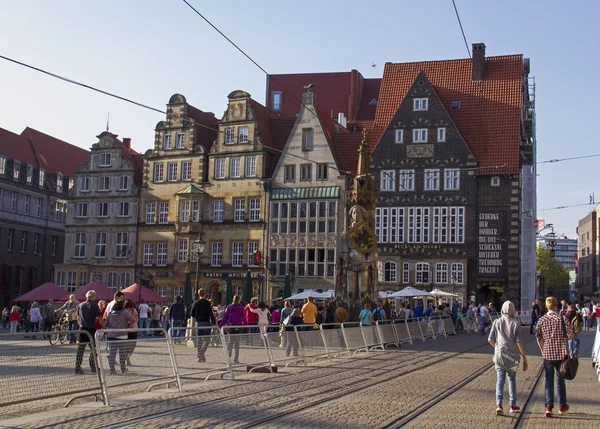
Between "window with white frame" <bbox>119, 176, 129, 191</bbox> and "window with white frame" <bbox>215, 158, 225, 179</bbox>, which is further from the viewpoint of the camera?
"window with white frame" <bbox>119, 176, 129, 191</bbox>

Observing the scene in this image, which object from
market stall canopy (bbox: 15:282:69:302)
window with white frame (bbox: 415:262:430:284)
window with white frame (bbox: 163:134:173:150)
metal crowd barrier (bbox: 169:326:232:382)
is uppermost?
window with white frame (bbox: 163:134:173:150)

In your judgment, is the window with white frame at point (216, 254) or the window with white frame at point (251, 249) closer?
the window with white frame at point (251, 249)

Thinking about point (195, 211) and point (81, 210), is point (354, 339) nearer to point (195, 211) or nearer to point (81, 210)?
point (195, 211)

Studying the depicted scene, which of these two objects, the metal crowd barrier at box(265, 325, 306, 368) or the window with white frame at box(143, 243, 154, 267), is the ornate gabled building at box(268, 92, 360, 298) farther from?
the metal crowd barrier at box(265, 325, 306, 368)

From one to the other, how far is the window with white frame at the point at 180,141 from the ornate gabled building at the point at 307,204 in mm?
6987

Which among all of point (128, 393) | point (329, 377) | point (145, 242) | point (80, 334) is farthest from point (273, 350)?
point (145, 242)

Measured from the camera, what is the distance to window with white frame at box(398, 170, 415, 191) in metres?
53.7

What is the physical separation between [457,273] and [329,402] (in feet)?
132

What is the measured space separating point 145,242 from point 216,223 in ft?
18.5

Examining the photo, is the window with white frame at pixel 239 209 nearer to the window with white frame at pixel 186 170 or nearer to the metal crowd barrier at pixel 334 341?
the window with white frame at pixel 186 170

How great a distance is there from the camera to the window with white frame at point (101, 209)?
5944 cm

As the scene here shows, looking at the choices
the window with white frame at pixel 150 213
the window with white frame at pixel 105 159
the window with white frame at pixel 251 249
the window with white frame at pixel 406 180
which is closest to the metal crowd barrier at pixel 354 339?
the window with white frame at pixel 406 180

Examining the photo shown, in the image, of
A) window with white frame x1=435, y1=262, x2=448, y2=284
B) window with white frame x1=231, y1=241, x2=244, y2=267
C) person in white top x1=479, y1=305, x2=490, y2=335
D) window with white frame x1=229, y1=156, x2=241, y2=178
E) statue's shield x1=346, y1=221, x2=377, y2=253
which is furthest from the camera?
window with white frame x1=229, y1=156, x2=241, y2=178

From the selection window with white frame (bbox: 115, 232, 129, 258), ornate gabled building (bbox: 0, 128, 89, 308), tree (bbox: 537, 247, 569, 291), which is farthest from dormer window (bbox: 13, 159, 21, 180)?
tree (bbox: 537, 247, 569, 291)
